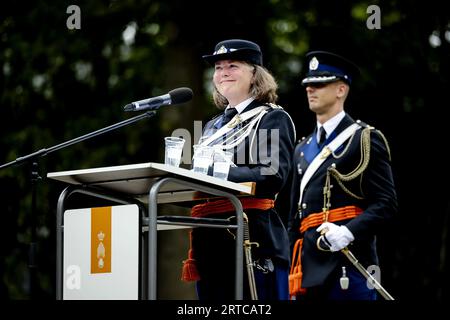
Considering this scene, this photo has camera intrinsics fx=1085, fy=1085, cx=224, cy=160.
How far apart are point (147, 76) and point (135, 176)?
25.9 feet

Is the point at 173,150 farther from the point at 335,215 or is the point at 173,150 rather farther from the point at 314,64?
the point at 314,64

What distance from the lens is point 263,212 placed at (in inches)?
218

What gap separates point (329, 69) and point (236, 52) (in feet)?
4.24

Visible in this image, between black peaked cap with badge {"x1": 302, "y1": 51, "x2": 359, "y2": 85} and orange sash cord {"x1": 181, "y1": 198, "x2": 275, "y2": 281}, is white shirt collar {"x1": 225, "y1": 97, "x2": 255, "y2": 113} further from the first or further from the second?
black peaked cap with badge {"x1": 302, "y1": 51, "x2": 359, "y2": 85}

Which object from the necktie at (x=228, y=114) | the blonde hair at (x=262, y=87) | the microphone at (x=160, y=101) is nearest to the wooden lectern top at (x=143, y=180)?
the microphone at (x=160, y=101)

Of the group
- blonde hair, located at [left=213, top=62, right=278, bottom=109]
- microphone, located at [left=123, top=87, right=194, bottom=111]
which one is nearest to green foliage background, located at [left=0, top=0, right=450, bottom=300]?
blonde hair, located at [left=213, top=62, right=278, bottom=109]

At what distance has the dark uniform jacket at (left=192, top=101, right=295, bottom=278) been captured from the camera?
17.9ft

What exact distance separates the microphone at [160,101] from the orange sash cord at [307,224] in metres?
1.51

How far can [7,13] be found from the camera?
1211 centimetres

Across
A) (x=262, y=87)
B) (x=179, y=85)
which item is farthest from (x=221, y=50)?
(x=179, y=85)

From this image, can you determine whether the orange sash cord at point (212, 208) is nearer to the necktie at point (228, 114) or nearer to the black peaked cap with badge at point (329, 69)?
the necktie at point (228, 114)

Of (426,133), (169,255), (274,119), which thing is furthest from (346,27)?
(274,119)
